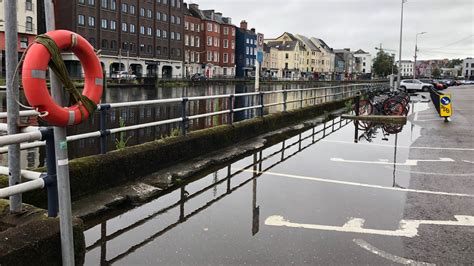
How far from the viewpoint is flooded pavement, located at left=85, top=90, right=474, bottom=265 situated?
4.48 metres

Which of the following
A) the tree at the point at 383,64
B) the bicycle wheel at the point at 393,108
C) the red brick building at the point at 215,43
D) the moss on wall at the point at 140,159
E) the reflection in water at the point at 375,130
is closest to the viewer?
the moss on wall at the point at 140,159

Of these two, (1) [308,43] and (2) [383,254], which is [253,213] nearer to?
(2) [383,254]

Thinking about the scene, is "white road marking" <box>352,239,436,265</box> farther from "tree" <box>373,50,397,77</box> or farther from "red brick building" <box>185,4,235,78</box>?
"tree" <box>373,50,397,77</box>

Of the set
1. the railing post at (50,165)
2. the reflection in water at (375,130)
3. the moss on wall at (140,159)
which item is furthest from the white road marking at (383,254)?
the reflection in water at (375,130)

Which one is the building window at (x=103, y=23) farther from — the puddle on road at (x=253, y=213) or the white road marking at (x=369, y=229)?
the white road marking at (x=369, y=229)

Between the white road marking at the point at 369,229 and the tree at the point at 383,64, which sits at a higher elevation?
the tree at the point at 383,64

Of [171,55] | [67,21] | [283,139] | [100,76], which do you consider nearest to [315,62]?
[171,55]

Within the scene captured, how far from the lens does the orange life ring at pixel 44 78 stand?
9.40ft

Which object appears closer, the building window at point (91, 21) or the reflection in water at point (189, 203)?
the reflection in water at point (189, 203)

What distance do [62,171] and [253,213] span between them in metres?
3.03

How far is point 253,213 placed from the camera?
582cm

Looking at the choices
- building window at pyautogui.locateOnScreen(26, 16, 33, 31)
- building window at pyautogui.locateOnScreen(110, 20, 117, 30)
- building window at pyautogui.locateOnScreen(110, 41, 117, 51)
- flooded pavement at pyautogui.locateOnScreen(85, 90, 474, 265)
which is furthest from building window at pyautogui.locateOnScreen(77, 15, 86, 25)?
flooded pavement at pyautogui.locateOnScreen(85, 90, 474, 265)

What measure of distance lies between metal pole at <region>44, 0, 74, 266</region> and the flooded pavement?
76 cm

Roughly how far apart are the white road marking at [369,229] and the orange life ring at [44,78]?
9.39 ft
